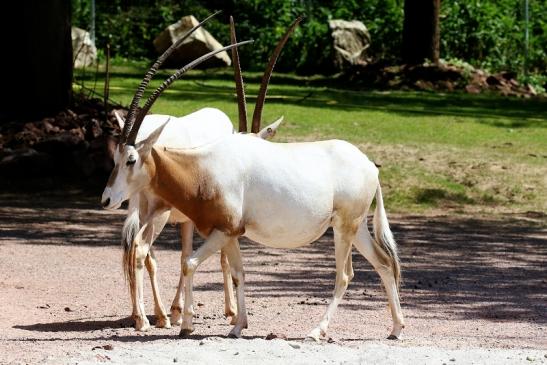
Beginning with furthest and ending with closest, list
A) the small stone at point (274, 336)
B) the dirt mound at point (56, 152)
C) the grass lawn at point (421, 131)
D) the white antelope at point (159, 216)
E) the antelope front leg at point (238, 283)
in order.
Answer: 1. the grass lawn at point (421, 131)
2. the dirt mound at point (56, 152)
3. the white antelope at point (159, 216)
4. the antelope front leg at point (238, 283)
5. the small stone at point (274, 336)

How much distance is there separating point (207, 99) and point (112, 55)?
310 inches

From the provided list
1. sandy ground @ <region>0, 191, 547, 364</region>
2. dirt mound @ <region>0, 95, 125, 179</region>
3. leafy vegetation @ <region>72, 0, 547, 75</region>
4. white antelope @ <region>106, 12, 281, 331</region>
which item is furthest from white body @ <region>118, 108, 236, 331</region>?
leafy vegetation @ <region>72, 0, 547, 75</region>

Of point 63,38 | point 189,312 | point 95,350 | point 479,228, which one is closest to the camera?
point 95,350

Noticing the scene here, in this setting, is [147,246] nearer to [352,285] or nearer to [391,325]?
[391,325]

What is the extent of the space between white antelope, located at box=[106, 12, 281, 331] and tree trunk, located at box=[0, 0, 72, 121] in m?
7.47

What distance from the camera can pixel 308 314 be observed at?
8.54 m

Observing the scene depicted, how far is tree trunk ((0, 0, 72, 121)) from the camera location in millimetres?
15852

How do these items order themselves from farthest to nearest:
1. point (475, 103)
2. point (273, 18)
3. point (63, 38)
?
point (273, 18) < point (475, 103) < point (63, 38)

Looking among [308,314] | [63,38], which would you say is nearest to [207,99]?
[63,38]

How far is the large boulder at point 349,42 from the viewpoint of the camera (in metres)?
25.0

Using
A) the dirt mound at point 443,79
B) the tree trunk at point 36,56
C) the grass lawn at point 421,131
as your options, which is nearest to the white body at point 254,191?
the grass lawn at point 421,131

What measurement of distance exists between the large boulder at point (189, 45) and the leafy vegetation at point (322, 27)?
2.51 feet

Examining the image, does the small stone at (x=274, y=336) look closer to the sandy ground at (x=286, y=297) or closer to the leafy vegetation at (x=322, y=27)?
the sandy ground at (x=286, y=297)

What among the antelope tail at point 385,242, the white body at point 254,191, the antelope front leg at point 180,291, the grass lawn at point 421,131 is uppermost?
the white body at point 254,191
